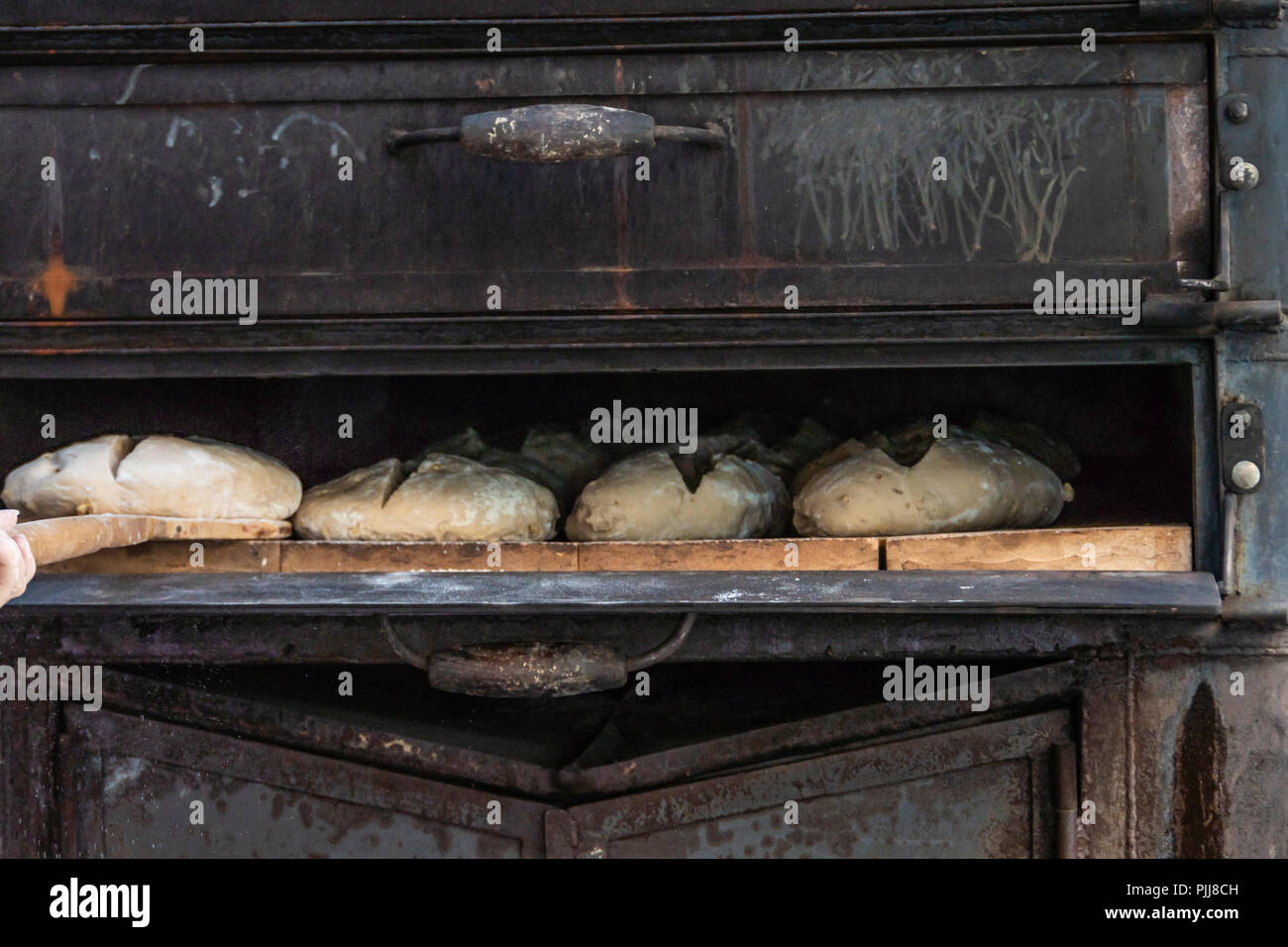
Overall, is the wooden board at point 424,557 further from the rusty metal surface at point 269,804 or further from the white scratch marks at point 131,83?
the white scratch marks at point 131,83

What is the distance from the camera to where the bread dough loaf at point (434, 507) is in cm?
157

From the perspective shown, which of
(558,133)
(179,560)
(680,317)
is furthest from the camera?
(179,560)

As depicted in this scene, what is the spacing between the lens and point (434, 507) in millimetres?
1581

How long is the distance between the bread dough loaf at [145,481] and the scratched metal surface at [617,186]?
214 millimetres

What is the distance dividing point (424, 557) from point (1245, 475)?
3.41 feet

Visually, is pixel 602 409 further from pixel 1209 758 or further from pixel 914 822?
pixel 1209 758

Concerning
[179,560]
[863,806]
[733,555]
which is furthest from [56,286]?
[863,806]

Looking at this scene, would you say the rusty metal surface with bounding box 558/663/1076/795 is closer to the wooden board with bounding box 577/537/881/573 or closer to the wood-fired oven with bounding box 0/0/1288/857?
the wood-fired oven with bounding box 0/0/1288/857

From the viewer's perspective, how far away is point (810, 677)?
1812 mm

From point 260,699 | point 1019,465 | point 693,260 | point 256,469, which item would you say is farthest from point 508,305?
point 1019,465

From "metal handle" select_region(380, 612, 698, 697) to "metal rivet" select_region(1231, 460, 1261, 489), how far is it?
69 centimetres

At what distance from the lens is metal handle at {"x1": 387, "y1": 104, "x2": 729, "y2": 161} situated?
130cm

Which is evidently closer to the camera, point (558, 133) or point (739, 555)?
point (558, 133)

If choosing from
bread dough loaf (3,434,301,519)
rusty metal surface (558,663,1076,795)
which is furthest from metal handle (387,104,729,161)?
rusty metal surface (558,663,1076,795)
